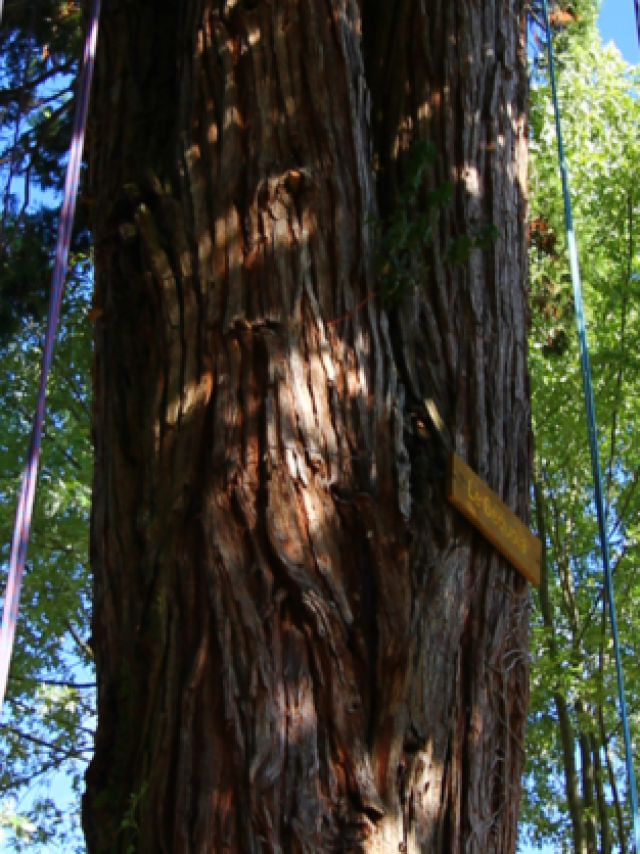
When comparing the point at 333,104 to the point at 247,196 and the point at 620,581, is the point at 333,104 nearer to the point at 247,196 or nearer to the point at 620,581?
the point at 247,196

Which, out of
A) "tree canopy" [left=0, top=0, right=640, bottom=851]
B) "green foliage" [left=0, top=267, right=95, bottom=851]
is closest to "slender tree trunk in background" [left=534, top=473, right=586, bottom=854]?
"tree canopy" [left=0, top=0, right=640, bottom=851]

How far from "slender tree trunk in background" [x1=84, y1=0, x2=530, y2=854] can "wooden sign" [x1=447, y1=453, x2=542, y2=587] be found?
0.04m

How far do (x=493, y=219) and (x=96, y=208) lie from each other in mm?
1082

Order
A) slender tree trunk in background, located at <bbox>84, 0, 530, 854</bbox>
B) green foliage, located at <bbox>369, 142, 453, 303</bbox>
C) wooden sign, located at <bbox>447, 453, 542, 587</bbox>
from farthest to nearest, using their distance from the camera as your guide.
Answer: green foliage, located at <bbox>369, 142, 453, 303</bbox>
wooden sign, located at <bbox>447, 453, 542, 587</bbox>
slender tree trunk in background, located at <bbox>84, 0, 530, 854</bbox>

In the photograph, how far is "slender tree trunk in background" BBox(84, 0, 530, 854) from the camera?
83.7 inches

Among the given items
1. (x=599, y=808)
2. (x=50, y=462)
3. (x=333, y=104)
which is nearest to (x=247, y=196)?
(x=333, y=104)

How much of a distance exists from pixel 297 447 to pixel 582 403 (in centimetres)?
701

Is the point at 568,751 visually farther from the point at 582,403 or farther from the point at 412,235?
the point at 412,235

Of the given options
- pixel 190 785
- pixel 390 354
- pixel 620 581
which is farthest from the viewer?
pixel 620 581

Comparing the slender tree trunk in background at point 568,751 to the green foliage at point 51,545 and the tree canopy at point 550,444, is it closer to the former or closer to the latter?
the tree canopy at point 550,444

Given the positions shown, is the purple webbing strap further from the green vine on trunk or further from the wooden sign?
the wooden sign

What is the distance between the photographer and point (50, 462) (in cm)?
782

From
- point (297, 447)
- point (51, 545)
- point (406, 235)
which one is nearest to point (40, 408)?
point (297, 447)

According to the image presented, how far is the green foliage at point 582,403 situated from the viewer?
8359 mm
